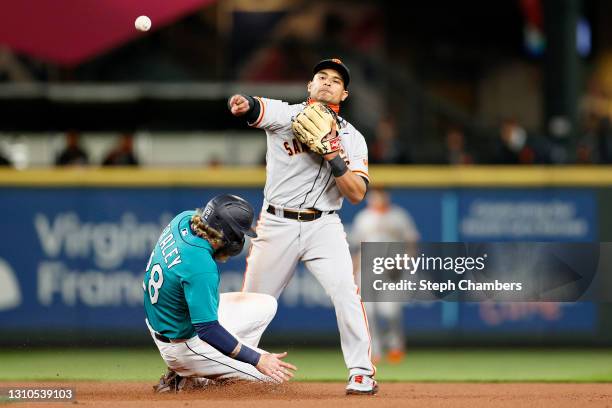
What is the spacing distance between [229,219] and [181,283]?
430mm

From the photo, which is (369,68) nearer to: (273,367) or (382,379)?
(382,379)

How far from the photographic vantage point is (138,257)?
11031mm

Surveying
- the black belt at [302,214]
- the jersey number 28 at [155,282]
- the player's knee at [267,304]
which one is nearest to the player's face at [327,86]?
the black belt at [302,214]

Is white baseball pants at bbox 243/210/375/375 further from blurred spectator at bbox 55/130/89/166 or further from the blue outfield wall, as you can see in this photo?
blurred spectator at bbox 55/130/89/166

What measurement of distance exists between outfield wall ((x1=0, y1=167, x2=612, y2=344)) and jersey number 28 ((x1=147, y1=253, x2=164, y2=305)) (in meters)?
4.79

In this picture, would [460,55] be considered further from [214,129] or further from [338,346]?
[338,346]

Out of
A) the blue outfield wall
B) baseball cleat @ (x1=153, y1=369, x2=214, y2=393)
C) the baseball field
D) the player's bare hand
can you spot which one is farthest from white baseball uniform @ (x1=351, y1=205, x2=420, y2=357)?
the player's bare hand

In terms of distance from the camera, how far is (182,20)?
15.9 m

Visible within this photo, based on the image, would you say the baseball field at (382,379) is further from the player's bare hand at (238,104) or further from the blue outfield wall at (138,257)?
the player's bare hand at (238,104)

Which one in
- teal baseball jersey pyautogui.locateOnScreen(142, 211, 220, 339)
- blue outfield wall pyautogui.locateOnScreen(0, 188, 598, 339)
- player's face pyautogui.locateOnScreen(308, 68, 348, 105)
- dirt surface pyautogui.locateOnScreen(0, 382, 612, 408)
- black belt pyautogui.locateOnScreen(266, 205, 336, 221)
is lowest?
dirt surface pyautogui.locateOnScreen(0, 382, 612, 408)

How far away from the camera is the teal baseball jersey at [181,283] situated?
5.91m

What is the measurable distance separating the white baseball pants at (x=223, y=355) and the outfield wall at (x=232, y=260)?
4441 mm

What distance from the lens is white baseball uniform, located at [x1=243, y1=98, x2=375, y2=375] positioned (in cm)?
661

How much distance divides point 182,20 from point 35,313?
623 cm
